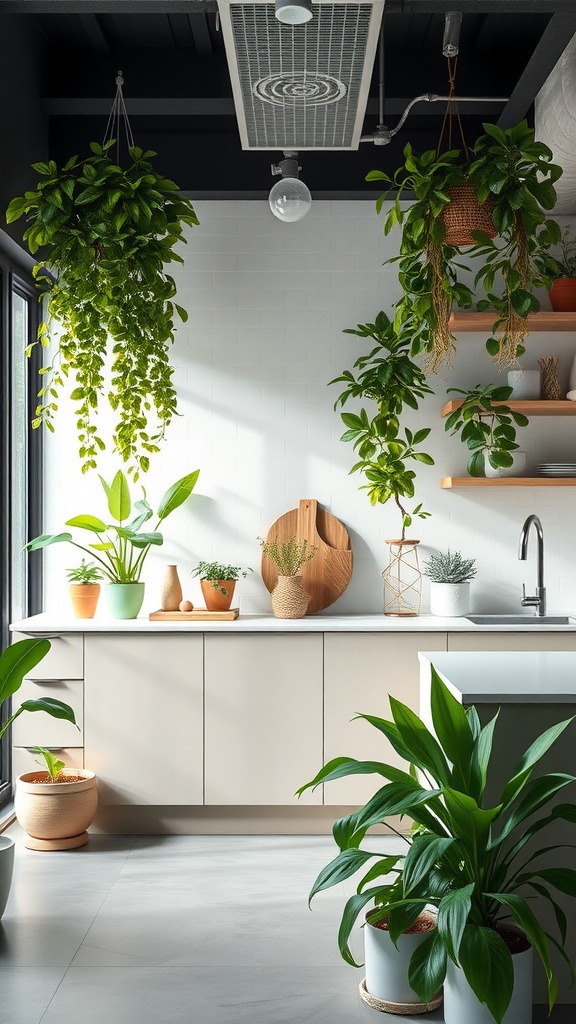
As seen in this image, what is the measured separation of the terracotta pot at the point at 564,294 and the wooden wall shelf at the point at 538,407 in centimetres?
45

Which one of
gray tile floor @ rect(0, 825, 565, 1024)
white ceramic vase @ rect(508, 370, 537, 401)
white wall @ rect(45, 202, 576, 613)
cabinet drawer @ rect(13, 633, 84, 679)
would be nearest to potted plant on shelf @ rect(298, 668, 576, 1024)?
gray tile floor @ rect(0, 825, 565, 1024)

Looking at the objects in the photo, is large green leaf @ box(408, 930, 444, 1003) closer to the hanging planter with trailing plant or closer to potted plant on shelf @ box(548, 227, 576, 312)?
the hanging planter with trailing plant

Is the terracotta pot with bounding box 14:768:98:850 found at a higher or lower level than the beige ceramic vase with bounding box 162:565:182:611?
lower

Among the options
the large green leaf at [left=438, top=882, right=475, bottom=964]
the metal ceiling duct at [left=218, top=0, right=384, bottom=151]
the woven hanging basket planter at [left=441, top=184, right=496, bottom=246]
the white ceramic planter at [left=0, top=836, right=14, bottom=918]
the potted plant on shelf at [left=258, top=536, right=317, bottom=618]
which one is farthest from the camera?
the potted plant on shelf at [left=258, top=536, right=317, bottom=618]

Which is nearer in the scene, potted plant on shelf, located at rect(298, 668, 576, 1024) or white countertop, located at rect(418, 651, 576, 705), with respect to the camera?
potted plant on shelf, located at rect(298, 668, 576, 1024)

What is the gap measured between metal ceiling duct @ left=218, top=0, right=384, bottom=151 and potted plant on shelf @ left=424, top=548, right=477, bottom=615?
196 cm

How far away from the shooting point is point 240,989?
2.79 metres

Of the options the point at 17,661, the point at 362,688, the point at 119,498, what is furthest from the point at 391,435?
the point at 17,661

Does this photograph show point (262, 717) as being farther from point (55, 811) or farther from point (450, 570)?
point (450, 570)

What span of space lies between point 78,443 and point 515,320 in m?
2.22

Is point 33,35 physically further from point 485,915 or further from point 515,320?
point 485,915

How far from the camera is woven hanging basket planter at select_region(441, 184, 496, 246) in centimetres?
370

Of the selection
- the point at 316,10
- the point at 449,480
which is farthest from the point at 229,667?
the point at 316,10

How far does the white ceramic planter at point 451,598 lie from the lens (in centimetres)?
459
